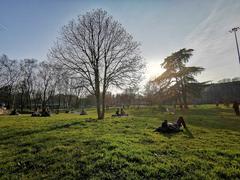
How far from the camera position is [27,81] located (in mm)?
62000

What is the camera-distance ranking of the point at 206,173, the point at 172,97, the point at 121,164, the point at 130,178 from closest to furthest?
the point at 130,178, the point at 206,173, the point at 121,164, the point at 172,97

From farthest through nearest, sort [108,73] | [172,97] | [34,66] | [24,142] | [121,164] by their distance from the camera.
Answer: [34,66] → [172,97] → [108,73] → [24,142] → [121,164]

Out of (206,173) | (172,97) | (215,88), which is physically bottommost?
(206,173)

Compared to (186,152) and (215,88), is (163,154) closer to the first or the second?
(186,152)

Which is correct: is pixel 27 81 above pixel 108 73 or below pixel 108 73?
above

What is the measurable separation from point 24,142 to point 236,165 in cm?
964

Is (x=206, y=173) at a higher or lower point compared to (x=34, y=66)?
lower

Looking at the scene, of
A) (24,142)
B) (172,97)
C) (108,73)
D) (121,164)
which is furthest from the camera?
(172,97)

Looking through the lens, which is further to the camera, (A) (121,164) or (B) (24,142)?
(B) (24,142)

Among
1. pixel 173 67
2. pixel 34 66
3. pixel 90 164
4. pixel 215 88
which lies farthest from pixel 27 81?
→ pixel 215 88

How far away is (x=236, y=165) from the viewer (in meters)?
6.01

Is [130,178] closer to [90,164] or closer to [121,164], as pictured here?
[121,164]

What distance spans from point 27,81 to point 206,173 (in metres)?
65.9

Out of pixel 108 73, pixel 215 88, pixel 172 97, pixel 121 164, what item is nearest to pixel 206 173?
pixel 121 164
